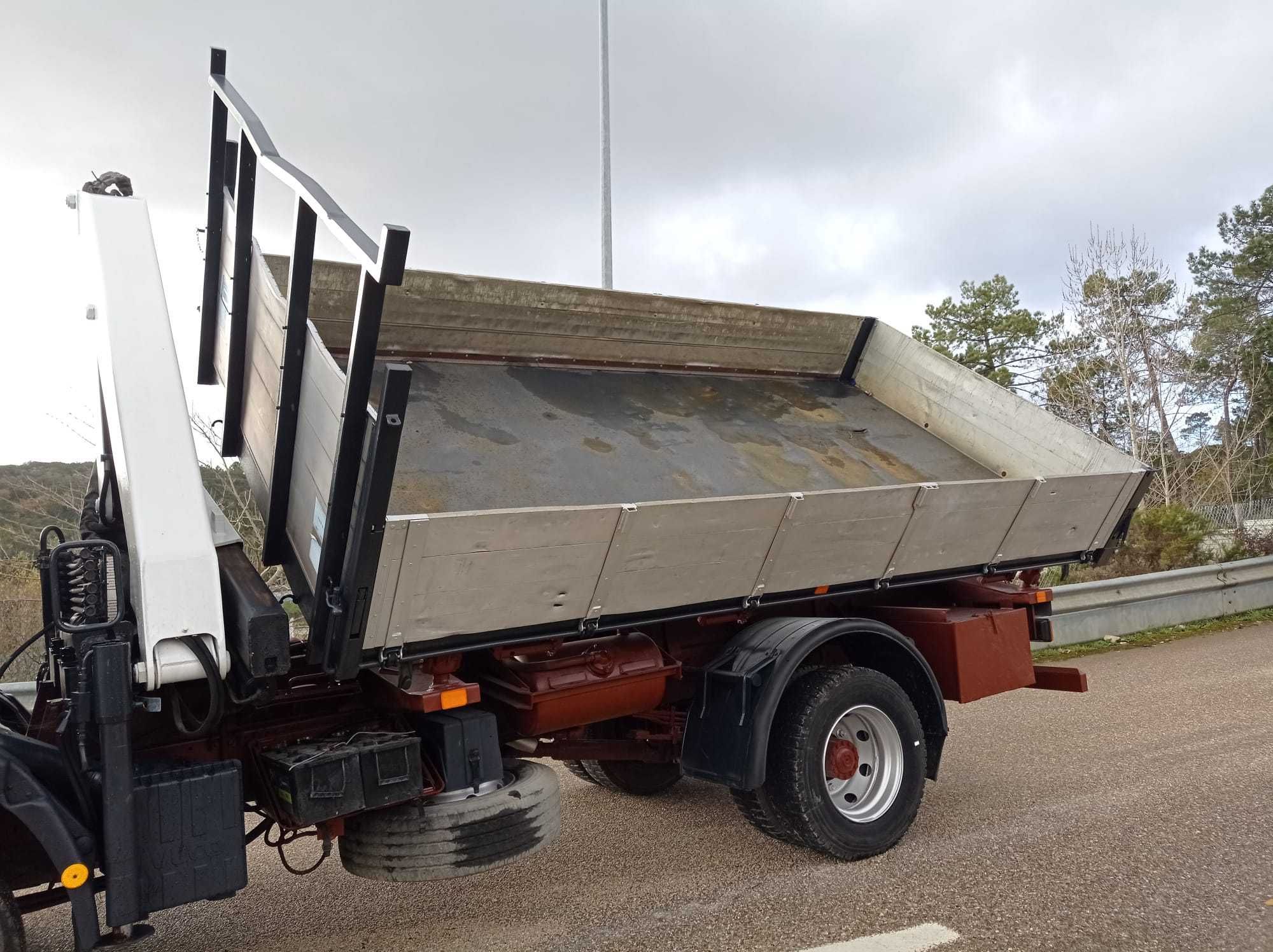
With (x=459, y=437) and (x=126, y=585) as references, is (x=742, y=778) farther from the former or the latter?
(x=126, y=585)

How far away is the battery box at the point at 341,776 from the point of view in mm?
3447

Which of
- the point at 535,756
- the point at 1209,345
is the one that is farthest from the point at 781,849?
the point at 1209,345

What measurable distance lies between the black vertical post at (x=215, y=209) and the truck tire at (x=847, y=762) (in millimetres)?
3158

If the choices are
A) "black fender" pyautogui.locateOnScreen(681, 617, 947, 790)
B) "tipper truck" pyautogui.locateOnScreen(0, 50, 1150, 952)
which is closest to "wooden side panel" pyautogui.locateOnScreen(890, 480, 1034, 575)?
"tipper truck" pyautogui.locateOnScreen(0, 50, 1150, 952)

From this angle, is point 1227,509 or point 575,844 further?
point 1227,509

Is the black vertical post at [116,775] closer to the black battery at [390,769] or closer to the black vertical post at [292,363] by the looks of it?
the black battery at [390,769]

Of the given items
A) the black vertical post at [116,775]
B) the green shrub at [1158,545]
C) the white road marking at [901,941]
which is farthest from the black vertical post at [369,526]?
the green shrub at [1158,545]

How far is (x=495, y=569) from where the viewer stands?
347cm

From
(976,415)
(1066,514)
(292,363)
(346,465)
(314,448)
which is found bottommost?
(1066,514)

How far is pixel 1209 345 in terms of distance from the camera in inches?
1067

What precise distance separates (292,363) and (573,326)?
2592mm

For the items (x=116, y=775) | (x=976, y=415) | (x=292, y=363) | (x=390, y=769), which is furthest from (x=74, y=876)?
(x=976, y=415)

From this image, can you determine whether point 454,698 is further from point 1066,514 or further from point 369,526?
point 1066,514

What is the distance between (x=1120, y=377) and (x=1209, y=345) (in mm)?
10247
